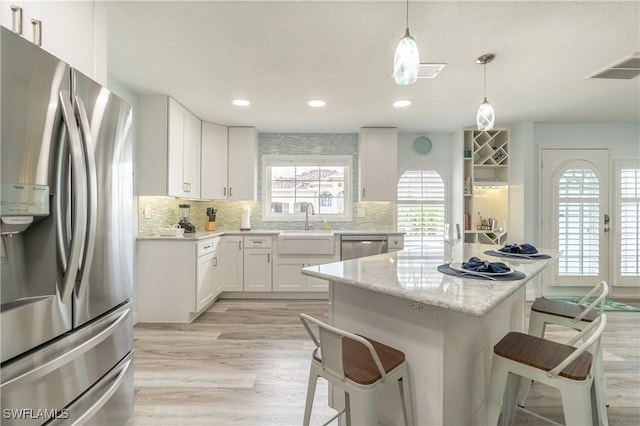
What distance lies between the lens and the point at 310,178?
4777 millimetres

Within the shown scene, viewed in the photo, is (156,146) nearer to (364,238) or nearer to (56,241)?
(56,241)

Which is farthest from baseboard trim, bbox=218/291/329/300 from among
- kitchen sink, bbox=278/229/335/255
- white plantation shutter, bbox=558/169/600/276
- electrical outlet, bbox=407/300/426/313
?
white plantation shutter, bbox=558/169/600/276

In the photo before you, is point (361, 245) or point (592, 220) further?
point (592, 220)

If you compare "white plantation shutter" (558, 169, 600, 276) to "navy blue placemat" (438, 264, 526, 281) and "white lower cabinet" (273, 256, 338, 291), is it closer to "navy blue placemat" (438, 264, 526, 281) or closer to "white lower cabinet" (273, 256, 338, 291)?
"white lower cabinet" (273, 256, 338, 291)

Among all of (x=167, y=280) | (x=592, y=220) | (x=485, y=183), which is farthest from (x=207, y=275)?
(x=592, y=220)

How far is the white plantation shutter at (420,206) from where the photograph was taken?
4680mm

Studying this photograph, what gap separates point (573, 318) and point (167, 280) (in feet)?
11.2

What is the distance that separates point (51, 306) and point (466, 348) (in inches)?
66.8

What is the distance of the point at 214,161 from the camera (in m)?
4.17

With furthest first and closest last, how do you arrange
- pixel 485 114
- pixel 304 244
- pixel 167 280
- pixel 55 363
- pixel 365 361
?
pixel 304 244 → pixel 167 280 → pixel 485 114 → pixel 365 361 → pixel 55 363

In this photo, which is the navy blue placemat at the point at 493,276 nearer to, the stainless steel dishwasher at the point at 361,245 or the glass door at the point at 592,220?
the stainless steel dishwasher at the point at 361,245

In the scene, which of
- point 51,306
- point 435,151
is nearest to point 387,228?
point 435,151

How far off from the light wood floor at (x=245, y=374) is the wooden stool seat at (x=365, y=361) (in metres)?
0.80

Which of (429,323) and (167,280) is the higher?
(429,323)
